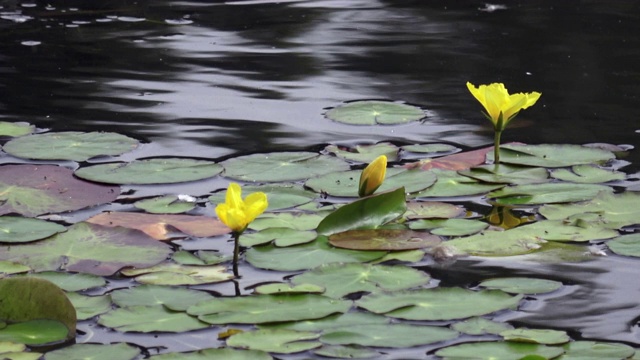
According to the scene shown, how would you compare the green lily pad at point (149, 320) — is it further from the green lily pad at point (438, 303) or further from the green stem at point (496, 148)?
the green stem at point (496, 148)

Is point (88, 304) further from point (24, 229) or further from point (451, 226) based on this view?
point (451, 226)

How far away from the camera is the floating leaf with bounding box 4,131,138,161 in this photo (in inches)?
120

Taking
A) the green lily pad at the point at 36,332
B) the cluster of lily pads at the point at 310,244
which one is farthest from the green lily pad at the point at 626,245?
the green lily pad at the point at 36,332

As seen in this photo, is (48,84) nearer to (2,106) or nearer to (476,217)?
(2,106)

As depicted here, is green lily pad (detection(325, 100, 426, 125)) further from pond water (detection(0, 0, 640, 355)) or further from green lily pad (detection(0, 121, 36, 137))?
green lily pad (detection(0, 121, 36, 137))

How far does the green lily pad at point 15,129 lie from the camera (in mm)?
3293

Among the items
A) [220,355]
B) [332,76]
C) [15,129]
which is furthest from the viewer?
[332,76]

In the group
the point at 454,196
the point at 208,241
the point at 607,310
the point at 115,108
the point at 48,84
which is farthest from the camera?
the point at 48,84

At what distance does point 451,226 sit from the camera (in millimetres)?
2521

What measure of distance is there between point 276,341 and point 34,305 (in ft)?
1.40

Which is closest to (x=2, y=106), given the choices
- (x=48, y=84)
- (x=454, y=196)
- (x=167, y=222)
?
(x=48, y=84)

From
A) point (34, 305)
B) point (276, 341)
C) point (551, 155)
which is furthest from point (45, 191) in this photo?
point (551, 155)

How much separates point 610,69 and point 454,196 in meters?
1.53

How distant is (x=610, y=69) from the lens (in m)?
4.04
